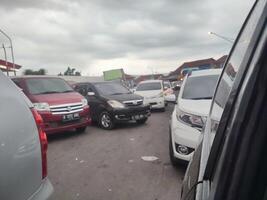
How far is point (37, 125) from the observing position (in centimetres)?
235

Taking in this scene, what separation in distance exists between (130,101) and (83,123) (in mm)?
1813

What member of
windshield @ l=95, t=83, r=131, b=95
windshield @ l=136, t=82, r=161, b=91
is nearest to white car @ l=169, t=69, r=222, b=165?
windshield @ l=95, t=83, r=131, b=95

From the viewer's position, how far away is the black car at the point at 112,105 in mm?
9688

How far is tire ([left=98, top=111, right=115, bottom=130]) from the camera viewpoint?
978cm

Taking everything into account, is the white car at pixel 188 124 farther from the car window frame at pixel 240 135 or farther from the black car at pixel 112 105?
the black car at pixel 112 105

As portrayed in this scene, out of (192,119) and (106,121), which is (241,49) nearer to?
(192,119)

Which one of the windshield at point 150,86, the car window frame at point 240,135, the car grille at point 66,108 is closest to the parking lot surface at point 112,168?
the car grille at point 66,108

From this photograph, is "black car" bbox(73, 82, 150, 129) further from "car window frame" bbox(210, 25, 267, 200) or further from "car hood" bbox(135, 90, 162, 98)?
"car window frame" bbox(210, 25, 267, 200)

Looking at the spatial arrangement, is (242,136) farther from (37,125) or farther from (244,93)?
(37,125)

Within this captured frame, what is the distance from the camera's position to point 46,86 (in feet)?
29.2

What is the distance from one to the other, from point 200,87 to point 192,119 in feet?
5.19

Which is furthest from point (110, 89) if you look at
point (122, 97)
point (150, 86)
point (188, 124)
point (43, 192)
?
point (43, 192)

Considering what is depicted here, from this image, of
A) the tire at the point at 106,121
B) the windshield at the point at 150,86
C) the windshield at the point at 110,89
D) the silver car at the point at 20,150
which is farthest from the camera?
the windshield at the point at 150,86

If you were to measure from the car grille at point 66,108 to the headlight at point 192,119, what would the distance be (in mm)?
4183
